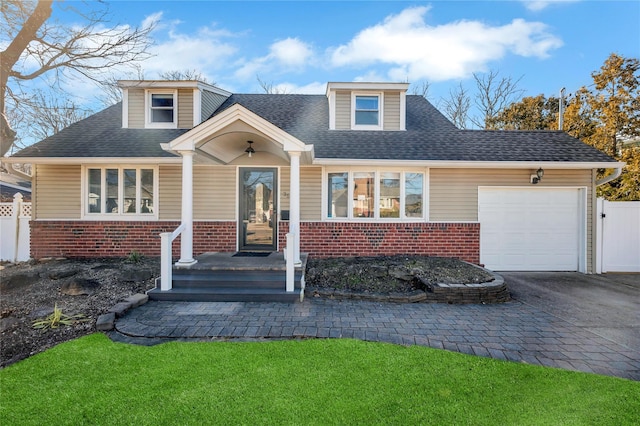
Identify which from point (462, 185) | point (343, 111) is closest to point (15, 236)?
point (343, 111)

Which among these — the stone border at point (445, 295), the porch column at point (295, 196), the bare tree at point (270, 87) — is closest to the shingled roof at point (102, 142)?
the porch column at point (295, 196)

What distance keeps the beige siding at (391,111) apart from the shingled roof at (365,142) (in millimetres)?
305

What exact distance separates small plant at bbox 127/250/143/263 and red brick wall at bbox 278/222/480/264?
145 inches

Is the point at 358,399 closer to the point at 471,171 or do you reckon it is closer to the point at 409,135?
the point at 471,171

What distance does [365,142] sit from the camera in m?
9.21

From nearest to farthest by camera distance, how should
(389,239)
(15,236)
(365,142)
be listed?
(389,239) < (15,236) < (365,142)

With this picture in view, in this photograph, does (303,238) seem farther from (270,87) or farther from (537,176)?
(270,87)

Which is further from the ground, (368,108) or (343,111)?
(368,108)

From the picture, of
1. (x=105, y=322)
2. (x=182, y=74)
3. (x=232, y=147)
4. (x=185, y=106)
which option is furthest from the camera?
(x=182, y=74)

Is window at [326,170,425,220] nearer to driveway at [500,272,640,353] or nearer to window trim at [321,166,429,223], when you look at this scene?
window trim at [321,166,429,223]

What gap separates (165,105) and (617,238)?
13647 mm

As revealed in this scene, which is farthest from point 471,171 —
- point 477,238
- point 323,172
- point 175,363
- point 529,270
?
point 175,363

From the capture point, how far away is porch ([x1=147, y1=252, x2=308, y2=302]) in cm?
578

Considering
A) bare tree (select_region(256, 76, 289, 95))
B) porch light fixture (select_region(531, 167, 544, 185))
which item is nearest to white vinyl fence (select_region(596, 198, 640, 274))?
porch light fixture (select_region(531, 167, 544, 185))
